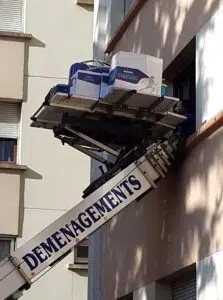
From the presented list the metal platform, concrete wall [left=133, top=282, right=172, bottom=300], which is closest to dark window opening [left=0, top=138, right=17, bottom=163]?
the metal platform

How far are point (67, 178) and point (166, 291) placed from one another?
8881mm

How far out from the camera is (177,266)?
11.4 meters

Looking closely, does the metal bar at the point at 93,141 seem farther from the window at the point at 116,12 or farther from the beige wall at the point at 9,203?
the beige wall at the point at 9,203

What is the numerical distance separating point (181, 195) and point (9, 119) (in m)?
10.0

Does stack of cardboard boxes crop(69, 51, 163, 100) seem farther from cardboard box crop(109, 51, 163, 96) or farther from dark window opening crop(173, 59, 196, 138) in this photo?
dark window opening crop(173, 59, 196, 138)

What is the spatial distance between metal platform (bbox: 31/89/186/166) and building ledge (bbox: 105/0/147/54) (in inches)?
102

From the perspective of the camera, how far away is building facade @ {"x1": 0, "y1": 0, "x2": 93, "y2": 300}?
66.1 feet

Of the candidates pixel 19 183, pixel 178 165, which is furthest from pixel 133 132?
pixel 19 183

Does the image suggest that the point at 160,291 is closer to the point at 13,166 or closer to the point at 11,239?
the point at 11,239

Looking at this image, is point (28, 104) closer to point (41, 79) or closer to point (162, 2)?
point (41, 79)

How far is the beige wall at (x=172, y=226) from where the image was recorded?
34.1 feet

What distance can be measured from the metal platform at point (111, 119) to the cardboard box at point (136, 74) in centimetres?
8

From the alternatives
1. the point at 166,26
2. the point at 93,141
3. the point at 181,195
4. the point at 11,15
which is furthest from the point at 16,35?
the point at 181,195

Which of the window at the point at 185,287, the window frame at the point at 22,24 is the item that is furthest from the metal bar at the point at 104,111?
the window frame at the point at 22,24
